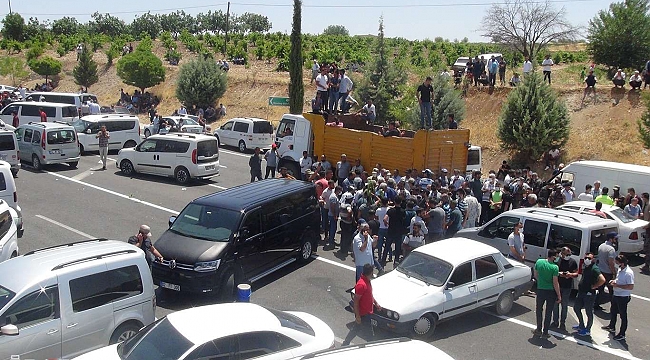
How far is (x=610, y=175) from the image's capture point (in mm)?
18109

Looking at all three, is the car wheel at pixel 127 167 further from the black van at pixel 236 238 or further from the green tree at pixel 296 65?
the green tree at pixel 296 65

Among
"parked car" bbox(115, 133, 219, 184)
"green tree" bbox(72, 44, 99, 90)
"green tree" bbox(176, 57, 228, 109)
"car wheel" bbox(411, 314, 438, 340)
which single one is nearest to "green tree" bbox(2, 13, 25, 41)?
"green tree" bbox(72, 44, 99, 90)

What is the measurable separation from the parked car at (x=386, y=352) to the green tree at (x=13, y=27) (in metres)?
90.0

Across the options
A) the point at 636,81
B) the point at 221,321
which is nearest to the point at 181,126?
the point at 636,81

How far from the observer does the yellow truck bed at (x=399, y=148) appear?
58.7 feet

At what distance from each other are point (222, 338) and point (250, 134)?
73.7 feet

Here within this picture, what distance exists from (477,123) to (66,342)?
25970 mm

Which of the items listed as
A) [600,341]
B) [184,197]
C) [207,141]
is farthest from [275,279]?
[207,141]

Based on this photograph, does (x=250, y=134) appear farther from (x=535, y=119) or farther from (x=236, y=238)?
(x=236, y=238)

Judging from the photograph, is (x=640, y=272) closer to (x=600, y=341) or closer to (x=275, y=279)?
(x=600, y=341)

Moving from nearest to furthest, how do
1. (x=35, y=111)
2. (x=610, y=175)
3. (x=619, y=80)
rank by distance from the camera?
(x=610, y=175) → (x=619, y=80) → (x=35, y=111)

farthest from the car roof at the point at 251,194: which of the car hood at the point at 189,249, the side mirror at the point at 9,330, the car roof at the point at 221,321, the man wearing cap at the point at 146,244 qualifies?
the side mirror at the point at 9,330

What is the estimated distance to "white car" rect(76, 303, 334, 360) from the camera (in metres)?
7.27

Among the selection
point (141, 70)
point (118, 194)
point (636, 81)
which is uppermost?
point (636, 81)
